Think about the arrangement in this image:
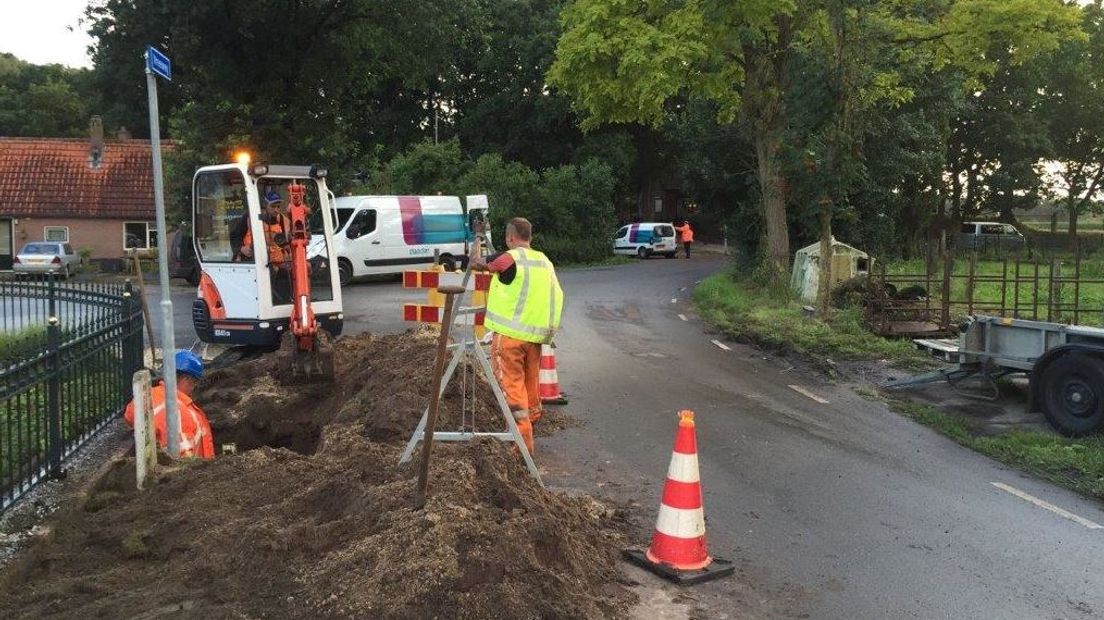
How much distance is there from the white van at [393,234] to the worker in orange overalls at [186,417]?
1693 cm

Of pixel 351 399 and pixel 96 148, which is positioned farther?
pixel 96 148

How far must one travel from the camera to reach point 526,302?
724cm

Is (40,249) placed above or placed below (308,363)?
above

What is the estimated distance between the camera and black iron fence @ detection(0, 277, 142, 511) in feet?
19.1

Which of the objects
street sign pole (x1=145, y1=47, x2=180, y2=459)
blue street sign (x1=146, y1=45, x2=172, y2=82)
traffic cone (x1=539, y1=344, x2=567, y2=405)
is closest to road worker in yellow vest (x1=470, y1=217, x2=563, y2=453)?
street sign pole (x1=145, y1=47, x2=180, y2=459)

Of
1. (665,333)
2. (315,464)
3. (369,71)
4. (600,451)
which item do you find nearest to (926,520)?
(600,451)

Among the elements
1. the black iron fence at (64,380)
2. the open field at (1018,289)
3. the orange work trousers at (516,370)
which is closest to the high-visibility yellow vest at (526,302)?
the orange work trousers at (516,370)

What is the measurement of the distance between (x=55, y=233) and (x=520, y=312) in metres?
39.5

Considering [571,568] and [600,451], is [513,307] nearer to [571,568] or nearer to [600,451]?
[600,451]

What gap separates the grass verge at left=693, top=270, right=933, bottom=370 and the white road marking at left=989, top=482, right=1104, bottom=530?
577 cm

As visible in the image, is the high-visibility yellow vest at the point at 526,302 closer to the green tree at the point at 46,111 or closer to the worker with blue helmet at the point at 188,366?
the worker with blue helmet at the point at 188,366

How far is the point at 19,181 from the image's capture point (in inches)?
1622

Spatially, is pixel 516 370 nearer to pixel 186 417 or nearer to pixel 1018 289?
pixel 186 417

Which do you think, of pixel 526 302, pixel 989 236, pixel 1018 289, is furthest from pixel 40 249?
pixel 989 236
